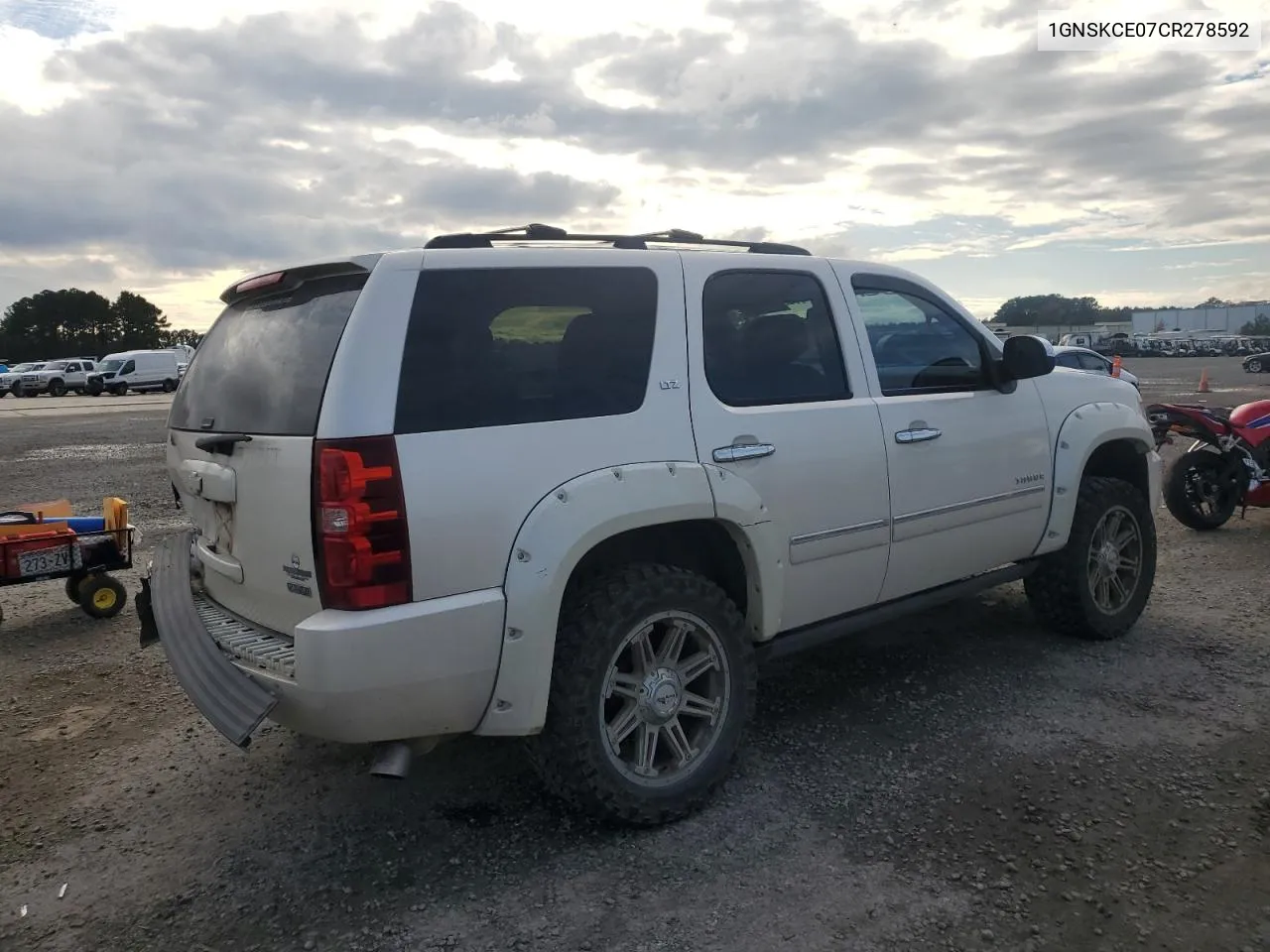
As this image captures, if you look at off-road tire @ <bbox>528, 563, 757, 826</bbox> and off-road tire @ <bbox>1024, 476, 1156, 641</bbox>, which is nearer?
off-road tire @ <bbox>528, 563, 757, 826</bbox>

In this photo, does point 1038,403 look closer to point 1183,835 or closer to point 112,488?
point 1183,835

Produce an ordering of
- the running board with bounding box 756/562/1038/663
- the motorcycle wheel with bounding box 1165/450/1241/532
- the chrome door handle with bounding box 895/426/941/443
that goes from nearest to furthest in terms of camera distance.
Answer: the running board with bounding box 756/562/1038/663
the chrome door handle with bounding box 895/426/941/443
the motorcycle wheel with bounding box 1165/450/1241/532

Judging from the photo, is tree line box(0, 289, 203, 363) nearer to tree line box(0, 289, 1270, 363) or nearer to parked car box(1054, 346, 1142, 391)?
tree line box(0, 289, 1270, 363)

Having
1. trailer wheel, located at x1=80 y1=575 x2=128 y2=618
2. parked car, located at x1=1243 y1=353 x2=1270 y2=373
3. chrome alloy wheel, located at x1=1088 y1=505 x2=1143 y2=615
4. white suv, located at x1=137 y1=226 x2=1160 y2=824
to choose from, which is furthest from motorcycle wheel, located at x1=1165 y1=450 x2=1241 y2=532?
parked car, located at x1=1243 y1=353 x2=1270 y2=373

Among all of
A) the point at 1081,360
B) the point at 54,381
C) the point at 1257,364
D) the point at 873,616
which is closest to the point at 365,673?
the point at 873,616

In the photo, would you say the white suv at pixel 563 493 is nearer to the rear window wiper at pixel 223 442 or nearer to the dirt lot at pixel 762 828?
the rear window wiper at pixel 223 442

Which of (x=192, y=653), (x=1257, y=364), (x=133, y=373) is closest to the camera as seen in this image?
(x=192, y=653)

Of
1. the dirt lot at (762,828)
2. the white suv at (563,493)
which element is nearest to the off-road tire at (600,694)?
the white suv at (563,493)

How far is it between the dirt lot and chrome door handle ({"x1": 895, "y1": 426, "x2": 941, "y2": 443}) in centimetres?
122

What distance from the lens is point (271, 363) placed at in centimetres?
315

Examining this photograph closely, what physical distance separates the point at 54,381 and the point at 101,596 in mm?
47152

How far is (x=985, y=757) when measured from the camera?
378 centimetres

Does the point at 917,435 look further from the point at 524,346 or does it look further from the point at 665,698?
the point at 524,346

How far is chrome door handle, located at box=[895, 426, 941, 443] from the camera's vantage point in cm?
402
